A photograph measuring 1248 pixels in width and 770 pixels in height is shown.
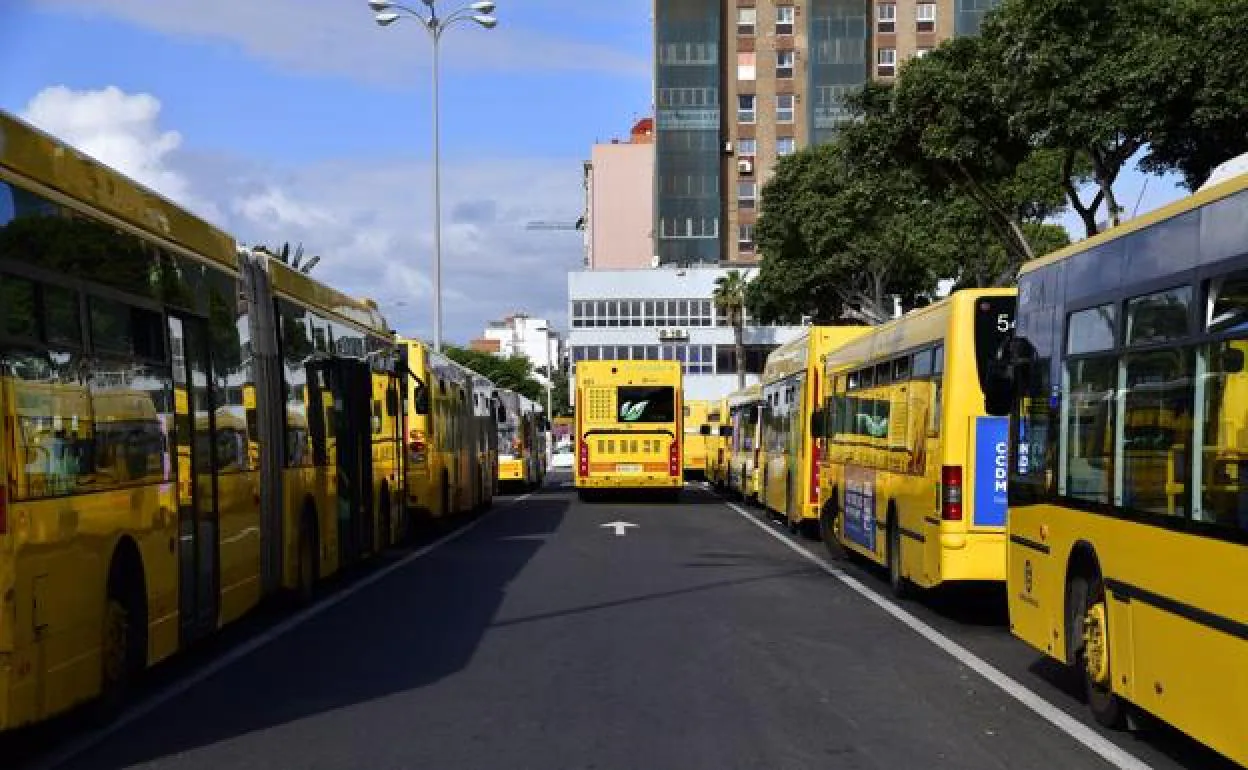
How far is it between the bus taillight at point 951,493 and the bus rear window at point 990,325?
86 cm

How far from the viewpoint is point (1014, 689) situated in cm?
916

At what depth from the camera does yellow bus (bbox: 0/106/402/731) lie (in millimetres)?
6605

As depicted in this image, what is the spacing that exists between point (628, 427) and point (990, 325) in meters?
21.5

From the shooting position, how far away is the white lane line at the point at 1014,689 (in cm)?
726

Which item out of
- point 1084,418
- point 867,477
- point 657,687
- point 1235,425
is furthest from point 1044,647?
point 867,477

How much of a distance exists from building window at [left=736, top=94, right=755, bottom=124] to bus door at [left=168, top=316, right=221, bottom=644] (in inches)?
3366

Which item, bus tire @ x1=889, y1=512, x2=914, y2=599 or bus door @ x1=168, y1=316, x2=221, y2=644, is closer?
bus door @ x1=168, y1=316, x2=221, y2=644

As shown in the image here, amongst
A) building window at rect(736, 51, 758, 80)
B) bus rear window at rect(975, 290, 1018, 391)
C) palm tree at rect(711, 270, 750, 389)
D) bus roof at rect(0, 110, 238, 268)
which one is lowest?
bus rear window at rect(975, 290, 1018, 391)

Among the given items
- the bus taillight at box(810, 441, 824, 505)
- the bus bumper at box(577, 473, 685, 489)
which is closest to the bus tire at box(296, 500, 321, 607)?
the bus taillight at box(810, 441, 824, 505)

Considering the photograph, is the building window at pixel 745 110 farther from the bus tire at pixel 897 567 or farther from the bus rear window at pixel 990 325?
the bus rear window at pixel 990 325

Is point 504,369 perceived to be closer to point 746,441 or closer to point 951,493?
point 746,441

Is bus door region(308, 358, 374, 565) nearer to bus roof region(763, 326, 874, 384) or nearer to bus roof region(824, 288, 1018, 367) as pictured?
bus roof region(824, 288, 1018, 367)

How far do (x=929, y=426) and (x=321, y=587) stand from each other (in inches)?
266

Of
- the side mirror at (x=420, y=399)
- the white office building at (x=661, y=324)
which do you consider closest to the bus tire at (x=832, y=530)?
the side mirror at (x=420, y=399)
